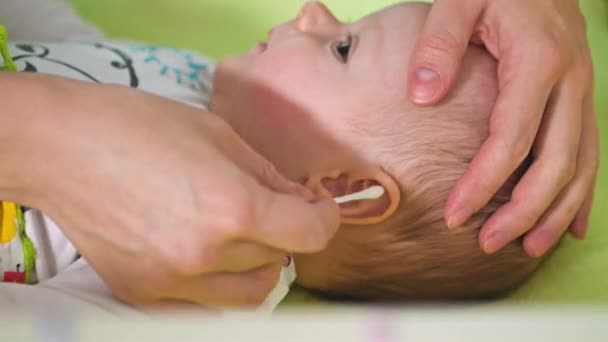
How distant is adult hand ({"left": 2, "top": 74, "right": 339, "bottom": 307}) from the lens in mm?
497

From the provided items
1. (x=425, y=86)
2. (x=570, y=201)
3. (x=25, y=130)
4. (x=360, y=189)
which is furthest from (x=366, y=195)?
(x=25, y=130)

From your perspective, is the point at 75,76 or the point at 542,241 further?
the point at 75,76

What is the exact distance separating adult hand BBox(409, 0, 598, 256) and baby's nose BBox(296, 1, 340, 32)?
0.18m

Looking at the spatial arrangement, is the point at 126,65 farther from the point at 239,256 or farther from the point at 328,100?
the point at 239,256

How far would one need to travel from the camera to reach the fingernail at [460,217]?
2.43 feet

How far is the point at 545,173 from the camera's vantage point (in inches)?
30.1

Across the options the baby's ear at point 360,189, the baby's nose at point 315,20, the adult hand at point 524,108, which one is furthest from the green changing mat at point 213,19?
the baby's ear at point 360,189

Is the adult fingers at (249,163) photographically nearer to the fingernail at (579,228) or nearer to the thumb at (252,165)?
the thumb at (252,165)

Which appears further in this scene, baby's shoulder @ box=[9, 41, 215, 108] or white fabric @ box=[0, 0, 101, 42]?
white fabric @ box=[0, 0, 101, 42]

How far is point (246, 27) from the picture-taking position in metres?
1.42

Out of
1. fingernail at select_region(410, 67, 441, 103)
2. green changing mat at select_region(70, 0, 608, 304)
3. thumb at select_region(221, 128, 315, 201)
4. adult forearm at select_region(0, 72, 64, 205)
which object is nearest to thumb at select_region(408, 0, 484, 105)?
fingernail at select_region(410, 67, 441, 103)

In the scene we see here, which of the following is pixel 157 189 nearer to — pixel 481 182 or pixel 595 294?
pixel 481 182

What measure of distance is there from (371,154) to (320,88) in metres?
0.11

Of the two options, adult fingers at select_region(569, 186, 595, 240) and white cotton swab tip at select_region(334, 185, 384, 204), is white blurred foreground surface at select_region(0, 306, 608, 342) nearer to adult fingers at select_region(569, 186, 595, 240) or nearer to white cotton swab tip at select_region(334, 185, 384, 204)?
white cotton swab tip at select_region(334, 185, 384, 204)
